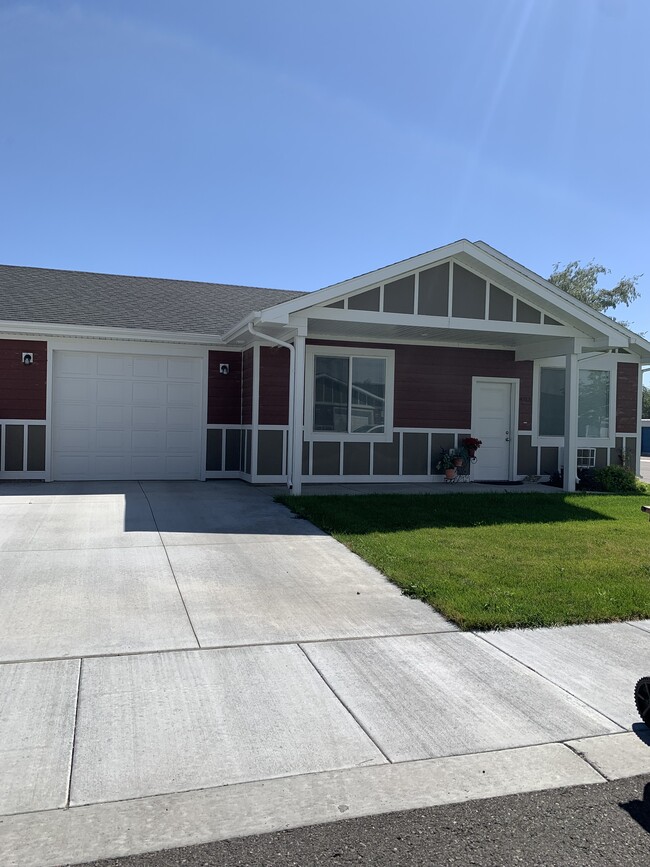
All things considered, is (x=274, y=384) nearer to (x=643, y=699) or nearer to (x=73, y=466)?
(x=73, y=466)

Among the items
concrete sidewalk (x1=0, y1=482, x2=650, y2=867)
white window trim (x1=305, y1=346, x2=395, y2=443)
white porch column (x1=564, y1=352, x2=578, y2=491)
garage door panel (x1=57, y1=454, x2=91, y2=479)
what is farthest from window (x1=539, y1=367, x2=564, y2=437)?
concrete sidewalk (x1=0, y1=482, x2=650, y2=867)

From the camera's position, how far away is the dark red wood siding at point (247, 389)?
44.8 feet

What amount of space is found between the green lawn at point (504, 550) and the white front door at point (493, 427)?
8.90ft

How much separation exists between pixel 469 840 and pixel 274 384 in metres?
11.1

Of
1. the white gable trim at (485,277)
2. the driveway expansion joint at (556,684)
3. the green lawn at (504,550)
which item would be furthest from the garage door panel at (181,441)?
the driveway expansion joint at (556,684)

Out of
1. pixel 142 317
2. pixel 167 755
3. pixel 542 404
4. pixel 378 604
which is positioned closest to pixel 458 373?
pixel 542 404

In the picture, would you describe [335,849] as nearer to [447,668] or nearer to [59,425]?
[447,668]

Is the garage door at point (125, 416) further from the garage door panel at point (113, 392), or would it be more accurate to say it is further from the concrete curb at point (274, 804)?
the concrete curb at point (274, 804)

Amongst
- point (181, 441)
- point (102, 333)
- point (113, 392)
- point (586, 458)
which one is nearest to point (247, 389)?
point (181, 441)

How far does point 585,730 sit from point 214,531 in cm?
573

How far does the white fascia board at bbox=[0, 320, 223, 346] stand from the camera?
1288cm

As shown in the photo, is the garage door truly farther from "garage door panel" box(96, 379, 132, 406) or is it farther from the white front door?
the white front door

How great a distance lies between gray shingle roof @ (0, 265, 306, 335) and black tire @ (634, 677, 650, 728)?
11477mm

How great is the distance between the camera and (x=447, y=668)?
4629 mm
